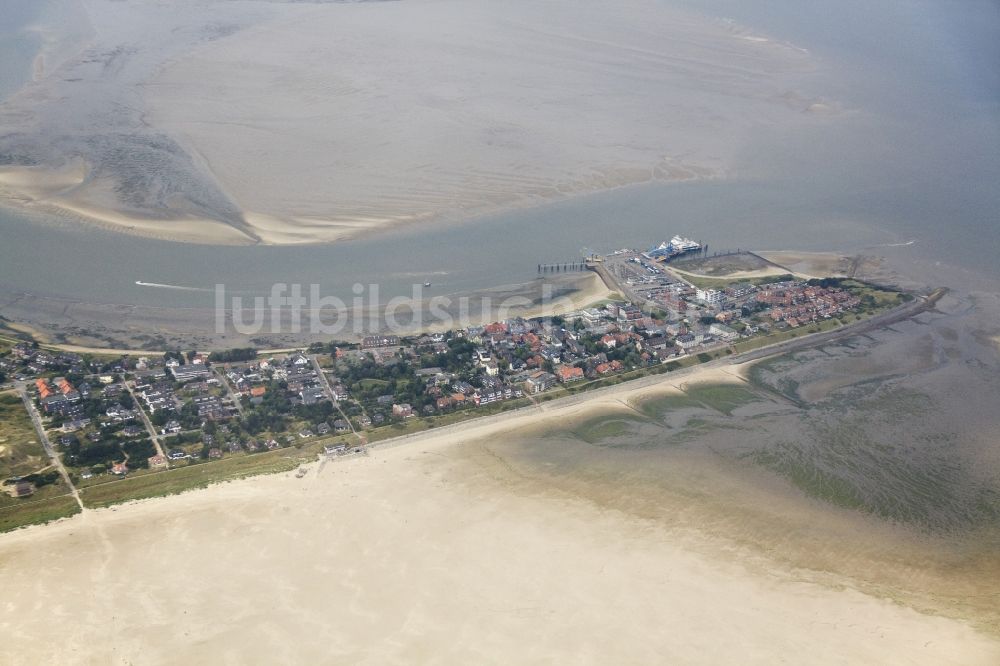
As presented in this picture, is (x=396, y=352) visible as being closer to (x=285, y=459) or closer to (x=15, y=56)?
(x=285, y=459)

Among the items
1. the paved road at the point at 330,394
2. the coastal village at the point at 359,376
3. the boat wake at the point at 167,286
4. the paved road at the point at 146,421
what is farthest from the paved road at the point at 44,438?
the boat wake at the point at 167,286

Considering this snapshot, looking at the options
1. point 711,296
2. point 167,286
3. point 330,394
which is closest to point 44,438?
point 330,394

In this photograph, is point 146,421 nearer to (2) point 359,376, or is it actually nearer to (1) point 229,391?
(1) point 229,391

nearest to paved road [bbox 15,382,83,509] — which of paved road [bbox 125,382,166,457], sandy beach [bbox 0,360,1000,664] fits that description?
sandy beach [bbox 0,360,1000,664]

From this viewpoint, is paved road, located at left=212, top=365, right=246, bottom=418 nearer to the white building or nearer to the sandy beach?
the sandy beach

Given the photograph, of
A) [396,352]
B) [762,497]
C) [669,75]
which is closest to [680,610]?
[762,497]

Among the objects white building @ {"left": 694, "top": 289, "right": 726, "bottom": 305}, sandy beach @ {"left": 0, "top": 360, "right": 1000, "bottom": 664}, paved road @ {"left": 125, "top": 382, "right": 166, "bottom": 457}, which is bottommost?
sandy beach @ {"left": 0, "top": 360, "right": 1000, "bottom": 664}
